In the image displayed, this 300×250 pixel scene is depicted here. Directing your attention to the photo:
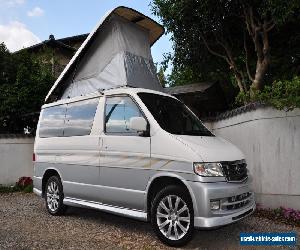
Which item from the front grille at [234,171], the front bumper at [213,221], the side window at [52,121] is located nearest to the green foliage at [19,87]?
the side window at [52,121]

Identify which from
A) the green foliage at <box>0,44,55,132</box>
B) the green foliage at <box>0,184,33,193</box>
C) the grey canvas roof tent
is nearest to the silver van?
the grey canvas roof tent

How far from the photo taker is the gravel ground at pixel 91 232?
592cm

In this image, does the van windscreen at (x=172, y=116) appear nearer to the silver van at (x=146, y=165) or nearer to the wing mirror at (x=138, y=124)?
the silver van at (x=146, y=165)

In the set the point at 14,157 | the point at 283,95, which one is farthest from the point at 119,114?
the point at 14,157

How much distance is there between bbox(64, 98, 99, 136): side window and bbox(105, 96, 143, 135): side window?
0.43m

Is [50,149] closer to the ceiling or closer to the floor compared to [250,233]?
closer to the ceiling

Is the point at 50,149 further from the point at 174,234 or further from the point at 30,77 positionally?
the point at 30,77

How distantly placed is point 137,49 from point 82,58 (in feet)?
4.78

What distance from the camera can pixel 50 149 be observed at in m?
8.33

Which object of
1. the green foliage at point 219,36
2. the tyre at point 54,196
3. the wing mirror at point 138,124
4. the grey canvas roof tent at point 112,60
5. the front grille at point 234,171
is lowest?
the tyre at point 54,196

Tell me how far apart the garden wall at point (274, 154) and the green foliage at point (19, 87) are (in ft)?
29.6

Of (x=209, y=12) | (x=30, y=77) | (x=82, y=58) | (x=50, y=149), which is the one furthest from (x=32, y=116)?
(x=209, y=12)

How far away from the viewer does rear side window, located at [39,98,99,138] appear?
7.48 metres

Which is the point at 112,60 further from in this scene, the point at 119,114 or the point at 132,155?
the point at 132,155
